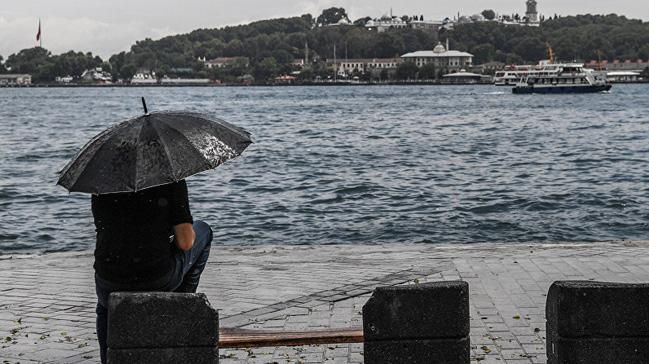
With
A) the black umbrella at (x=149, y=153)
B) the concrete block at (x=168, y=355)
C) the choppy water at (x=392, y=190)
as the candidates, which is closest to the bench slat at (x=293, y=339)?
the concrete block at (x=168, y=355)

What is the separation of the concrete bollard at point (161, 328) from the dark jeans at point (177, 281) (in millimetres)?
549

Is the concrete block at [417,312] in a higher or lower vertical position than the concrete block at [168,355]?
higher

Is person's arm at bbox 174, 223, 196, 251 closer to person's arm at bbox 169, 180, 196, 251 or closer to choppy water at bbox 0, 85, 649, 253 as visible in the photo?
person's arm at bbox 169, 180, 196, 251

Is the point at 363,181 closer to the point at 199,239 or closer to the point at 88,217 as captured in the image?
the point at 88,217

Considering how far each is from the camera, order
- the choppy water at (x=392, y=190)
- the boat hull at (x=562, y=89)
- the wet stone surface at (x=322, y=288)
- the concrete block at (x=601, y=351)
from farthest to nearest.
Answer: the boat hull at (x=562, y=89) → the choppy water at (x=392, y=190) → the wet stone surface at (x=322, y=288) → the concrete block at (x=601, y=351)

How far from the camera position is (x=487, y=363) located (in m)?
6.53

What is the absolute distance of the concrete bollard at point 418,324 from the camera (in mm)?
5094

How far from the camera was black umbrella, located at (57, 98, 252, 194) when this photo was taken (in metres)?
5.38

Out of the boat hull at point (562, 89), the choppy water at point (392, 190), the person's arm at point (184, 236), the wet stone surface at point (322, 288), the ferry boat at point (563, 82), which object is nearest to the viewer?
the person's arm at point (184, 236)

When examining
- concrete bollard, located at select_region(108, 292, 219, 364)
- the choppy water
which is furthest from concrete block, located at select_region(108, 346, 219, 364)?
the choppy water

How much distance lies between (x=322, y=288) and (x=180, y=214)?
3697mm

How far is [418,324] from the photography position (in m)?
5.14

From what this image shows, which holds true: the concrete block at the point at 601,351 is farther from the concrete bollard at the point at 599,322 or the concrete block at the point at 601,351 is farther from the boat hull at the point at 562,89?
the boat hull at the point at 562,89

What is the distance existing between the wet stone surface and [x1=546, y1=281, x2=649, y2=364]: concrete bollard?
4.58ft
